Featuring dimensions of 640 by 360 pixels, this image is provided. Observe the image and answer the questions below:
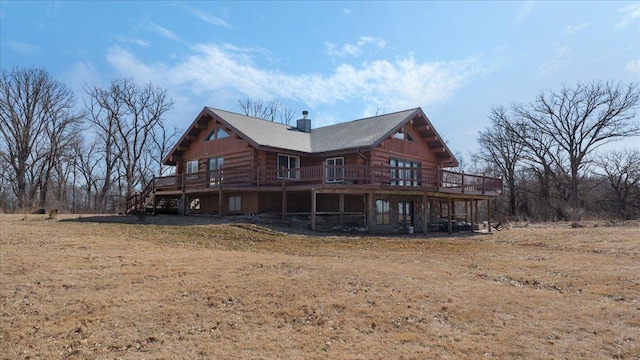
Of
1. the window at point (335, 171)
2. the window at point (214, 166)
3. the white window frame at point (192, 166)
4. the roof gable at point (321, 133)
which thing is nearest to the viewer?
the window at point (335, 171)

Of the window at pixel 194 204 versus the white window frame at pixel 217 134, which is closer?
the white window frame at pixel 217 134

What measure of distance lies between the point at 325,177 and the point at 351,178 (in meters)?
1.39

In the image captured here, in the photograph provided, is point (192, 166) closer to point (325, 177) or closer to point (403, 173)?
point (325, 177)

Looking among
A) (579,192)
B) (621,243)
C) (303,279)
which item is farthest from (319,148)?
(579,192)

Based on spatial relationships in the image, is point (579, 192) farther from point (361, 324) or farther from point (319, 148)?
point (361, 324)

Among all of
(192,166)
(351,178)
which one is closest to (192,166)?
(192,166)

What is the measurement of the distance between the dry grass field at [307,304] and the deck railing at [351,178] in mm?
7820

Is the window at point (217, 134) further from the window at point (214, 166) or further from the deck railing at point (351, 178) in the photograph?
the deck railing at point (351, 178)

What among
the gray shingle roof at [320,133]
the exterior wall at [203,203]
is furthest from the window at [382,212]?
the exterior wall at [203,203]

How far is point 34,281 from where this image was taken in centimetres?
945

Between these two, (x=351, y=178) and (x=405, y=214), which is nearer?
(x=351, y=178)

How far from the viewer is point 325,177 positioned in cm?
2070

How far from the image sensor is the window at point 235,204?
81.4 feet

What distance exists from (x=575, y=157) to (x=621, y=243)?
30.3 metres
